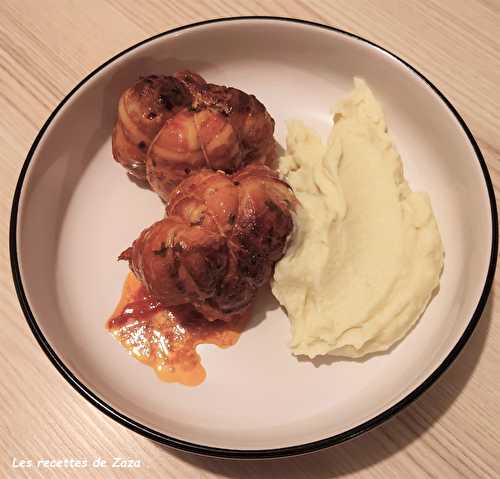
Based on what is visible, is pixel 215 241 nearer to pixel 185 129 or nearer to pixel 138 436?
pixel 185 129

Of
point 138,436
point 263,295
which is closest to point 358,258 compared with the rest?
point 263,295

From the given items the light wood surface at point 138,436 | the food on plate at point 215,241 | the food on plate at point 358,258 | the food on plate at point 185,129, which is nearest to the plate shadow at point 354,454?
the light wood surface at point 138,436

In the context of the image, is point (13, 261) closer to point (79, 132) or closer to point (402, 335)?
point (79, 132)

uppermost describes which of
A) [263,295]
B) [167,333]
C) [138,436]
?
[263,295]

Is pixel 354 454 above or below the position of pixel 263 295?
below

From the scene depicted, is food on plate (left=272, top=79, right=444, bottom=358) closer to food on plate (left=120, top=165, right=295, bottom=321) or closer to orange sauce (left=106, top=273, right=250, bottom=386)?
food on plate (left=120, top=165, right=295, bottom=321)

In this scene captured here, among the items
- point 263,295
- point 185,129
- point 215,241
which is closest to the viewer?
point 215,241

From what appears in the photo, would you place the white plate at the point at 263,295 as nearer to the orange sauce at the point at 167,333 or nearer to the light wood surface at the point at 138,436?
the orange sauce at the point at 167,333

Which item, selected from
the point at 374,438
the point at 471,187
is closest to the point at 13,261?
the point at 374,438
